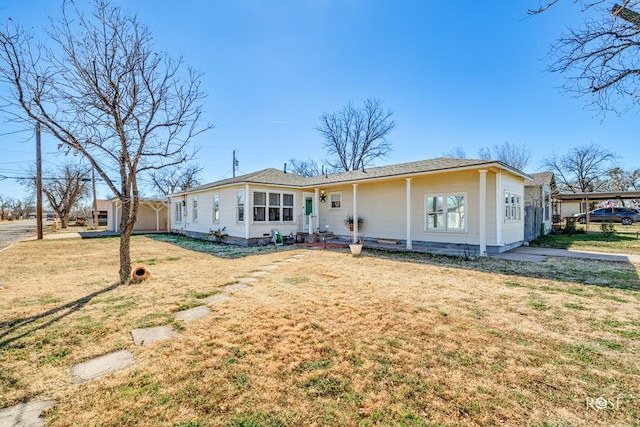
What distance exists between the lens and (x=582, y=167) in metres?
32.2

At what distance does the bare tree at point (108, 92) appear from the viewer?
178 inches

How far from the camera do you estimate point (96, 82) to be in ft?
15.9

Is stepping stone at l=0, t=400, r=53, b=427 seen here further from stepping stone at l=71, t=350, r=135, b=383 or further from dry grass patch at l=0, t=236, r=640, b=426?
stepping stone at l=71, t=350, r=135, b=383

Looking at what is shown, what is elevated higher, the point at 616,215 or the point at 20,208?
the point at 20,208

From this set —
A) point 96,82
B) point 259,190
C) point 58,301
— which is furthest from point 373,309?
point 259,190

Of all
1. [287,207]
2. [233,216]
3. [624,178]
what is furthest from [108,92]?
[624,178]

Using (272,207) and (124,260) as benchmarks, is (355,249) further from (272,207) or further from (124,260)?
(124,260)

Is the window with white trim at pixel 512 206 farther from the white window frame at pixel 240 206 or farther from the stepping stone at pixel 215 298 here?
the white window frame at pixel 240 206

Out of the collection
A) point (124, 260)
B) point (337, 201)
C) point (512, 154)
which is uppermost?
point (512, 154)

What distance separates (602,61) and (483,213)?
4261 millimetres

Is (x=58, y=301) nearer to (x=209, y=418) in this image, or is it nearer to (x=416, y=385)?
(x=209, y=418)

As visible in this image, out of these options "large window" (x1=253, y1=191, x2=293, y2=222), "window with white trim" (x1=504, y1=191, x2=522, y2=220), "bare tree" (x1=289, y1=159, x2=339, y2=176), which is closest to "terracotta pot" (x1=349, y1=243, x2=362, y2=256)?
"large window" (x1=253, y1=191, x2=293, y2=222)

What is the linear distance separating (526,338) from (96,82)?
742 cm

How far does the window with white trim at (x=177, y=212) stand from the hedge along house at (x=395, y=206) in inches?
162
